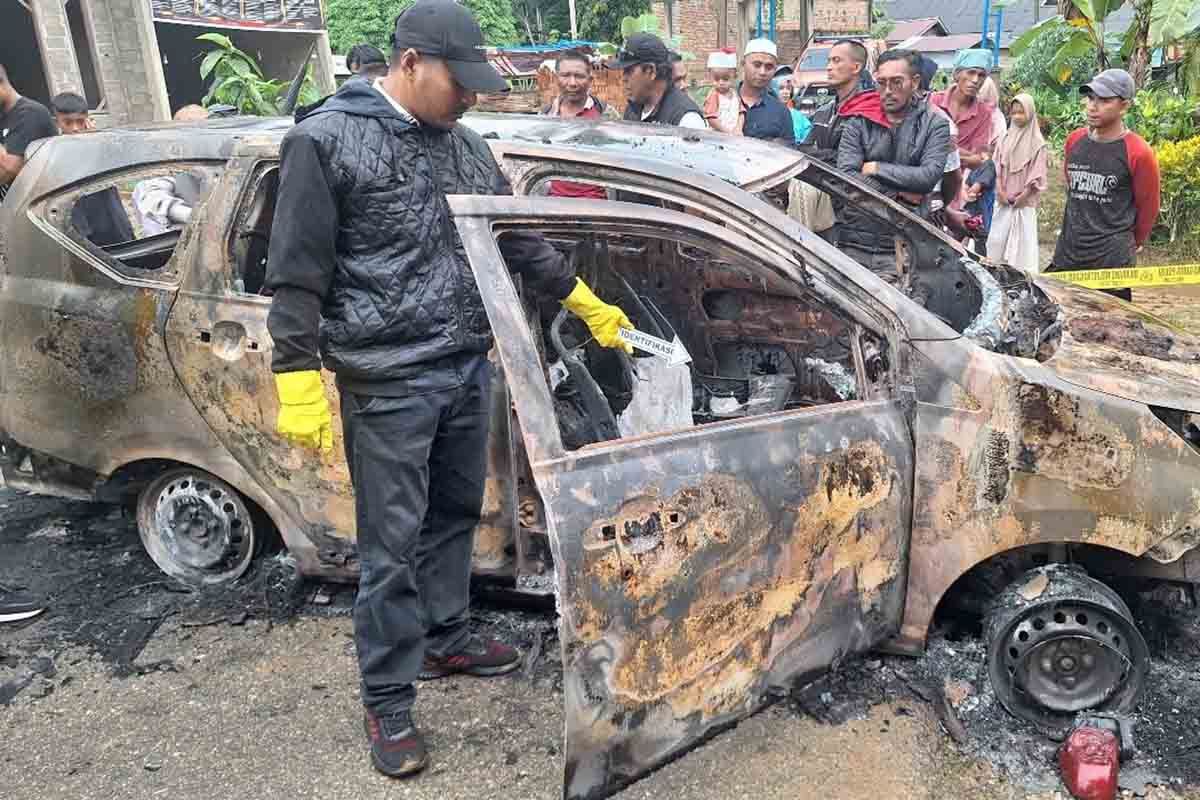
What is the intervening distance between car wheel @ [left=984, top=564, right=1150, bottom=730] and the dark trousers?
156 cm

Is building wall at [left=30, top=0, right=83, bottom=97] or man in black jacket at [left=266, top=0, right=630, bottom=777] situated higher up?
building wall at [left=30, top=0, right=83, bottom=97]

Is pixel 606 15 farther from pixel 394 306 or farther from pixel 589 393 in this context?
pixel 394 306

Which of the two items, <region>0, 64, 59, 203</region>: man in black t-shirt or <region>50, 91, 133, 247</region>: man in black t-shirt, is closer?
<region>50, 91, 133, 247</region>: man in black t-shirt

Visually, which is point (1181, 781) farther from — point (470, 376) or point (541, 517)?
point (470, 376)

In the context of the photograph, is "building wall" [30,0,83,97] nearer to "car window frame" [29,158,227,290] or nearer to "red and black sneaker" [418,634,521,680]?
"car window frame" [29,158,227,290]

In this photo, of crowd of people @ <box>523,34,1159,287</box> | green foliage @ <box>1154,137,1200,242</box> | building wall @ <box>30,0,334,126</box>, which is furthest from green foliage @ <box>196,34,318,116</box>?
green foliage @ <box>1154,137,1200,242</box>

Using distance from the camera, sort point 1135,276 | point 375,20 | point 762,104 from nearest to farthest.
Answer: point 1135,276, point 762,104, point 375,20

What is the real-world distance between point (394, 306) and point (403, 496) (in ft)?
1.64

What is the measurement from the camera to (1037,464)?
2.61 m

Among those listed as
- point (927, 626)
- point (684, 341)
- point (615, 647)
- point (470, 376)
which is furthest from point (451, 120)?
point (927, 626)

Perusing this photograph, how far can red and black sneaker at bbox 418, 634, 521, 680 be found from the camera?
3078mm

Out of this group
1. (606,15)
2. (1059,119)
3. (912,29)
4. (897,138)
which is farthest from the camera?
(912,29)

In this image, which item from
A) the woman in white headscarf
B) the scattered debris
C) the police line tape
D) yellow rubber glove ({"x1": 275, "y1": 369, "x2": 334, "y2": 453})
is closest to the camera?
yellow rubber glove ({"x1": 275, "y1": 369, "x2": 334, "y2": 453})

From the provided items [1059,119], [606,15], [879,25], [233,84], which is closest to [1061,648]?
[233,84]
